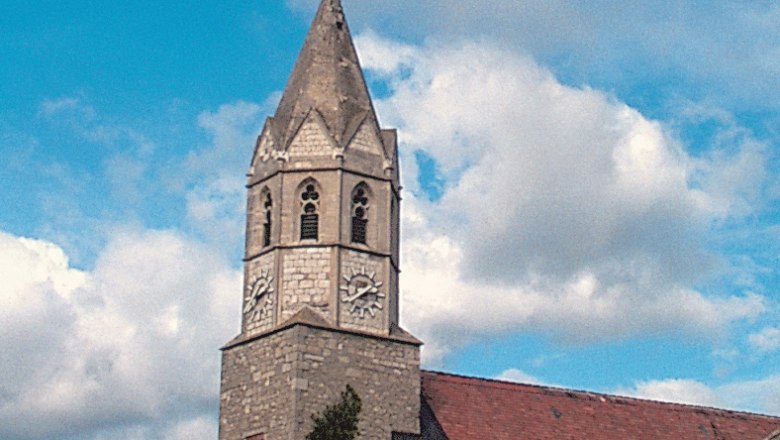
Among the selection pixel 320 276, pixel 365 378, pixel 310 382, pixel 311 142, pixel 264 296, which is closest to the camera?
pixel 310 382

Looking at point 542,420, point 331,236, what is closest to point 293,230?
point 331,236

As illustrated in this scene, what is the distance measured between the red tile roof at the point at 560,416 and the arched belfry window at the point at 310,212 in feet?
17.6

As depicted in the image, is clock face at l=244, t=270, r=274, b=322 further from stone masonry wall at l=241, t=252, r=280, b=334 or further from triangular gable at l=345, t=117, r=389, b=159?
triangular gable at l=345, t=117, r=389, b=159

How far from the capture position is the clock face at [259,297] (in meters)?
32.6

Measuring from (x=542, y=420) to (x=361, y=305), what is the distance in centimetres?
673

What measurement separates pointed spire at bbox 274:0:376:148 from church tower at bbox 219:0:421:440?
0.14 ft

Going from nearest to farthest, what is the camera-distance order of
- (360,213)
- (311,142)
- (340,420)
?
(340,420)
(360,213)
(311,142)

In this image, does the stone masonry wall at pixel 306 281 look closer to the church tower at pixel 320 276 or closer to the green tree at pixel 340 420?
the church tower at pixel 320 276

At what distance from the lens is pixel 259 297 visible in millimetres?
A: 32969

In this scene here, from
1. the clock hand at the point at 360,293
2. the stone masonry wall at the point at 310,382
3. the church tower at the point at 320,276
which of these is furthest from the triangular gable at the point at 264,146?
the stone masonry wall at the point at 310,382

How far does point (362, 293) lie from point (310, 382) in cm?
286

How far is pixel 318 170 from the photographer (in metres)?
33.3

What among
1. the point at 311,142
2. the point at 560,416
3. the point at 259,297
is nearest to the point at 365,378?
the point at 259,297

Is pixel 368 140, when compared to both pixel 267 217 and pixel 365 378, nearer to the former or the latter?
pixel 267 217
